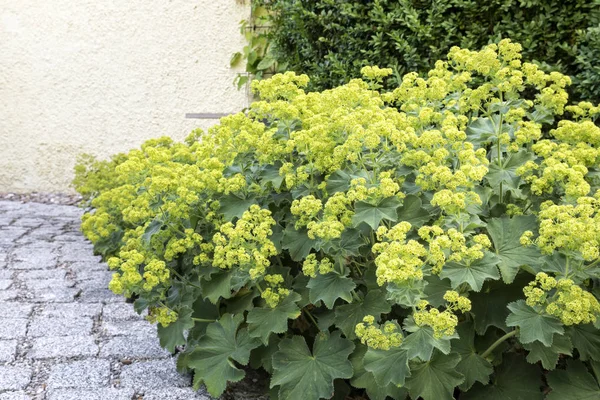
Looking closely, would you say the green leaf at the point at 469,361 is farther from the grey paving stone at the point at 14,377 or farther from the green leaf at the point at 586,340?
the grey paving stone at the point at 14,377

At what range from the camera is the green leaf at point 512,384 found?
6.01 feet

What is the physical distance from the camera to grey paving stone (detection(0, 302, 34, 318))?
2947 mm

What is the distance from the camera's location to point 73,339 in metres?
2.67

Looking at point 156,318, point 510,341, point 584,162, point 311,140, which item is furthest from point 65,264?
point 584,162

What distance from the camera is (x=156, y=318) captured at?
225 cm

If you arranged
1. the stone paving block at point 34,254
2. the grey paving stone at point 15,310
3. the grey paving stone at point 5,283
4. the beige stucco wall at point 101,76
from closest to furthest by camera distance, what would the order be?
1. the grey paving stone at point 15,310
2. the grey paving stone at point 5,283
3. the stone paving block at point 34,254
4. the beige stucco wall at point 101,76

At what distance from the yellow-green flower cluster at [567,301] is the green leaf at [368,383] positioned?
479 millimetres

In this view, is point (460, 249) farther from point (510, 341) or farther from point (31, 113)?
point (31, 113)

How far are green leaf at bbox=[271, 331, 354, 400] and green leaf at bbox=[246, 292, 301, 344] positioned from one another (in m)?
0.08

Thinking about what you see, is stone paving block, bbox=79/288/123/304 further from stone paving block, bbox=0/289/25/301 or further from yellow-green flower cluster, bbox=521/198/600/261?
yellow-green flower cluster, bbox=521/198/600/261

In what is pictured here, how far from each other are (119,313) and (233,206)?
48.6 inches

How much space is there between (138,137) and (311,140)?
4978mm

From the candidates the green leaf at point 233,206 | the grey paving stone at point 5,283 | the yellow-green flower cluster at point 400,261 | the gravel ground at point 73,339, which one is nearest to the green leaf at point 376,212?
the yellow-green flower cluster at point 400,261

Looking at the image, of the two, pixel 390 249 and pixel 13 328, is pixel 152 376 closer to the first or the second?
pixel 13 328
